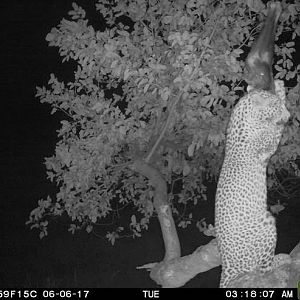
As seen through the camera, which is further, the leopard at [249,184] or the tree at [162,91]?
the tree at [162,91]

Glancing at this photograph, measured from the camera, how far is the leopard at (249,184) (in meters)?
3.22

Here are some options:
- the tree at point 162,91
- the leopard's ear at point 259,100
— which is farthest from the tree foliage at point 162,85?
the leopard's ear at point 259,100

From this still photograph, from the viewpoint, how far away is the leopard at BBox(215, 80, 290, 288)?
3.22 meters

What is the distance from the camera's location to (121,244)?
11.1 meters

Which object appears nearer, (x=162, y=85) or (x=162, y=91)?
(x=162, y=91)

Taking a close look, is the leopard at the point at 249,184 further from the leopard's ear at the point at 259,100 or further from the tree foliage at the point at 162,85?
the tree foliage at the point at 162,85

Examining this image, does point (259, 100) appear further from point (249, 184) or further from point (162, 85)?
point (162, 85)

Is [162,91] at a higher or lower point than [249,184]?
higher

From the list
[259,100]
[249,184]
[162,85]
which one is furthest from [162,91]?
[249,184]

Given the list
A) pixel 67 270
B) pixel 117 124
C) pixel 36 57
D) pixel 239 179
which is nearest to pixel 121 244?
pixel 67 270

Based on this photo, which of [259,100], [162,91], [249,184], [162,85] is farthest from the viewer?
[162,85]

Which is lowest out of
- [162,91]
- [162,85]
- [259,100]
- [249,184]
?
[249,184]

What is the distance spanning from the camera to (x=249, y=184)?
3303 mm

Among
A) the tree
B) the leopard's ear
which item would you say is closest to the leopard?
the leopard's ear
